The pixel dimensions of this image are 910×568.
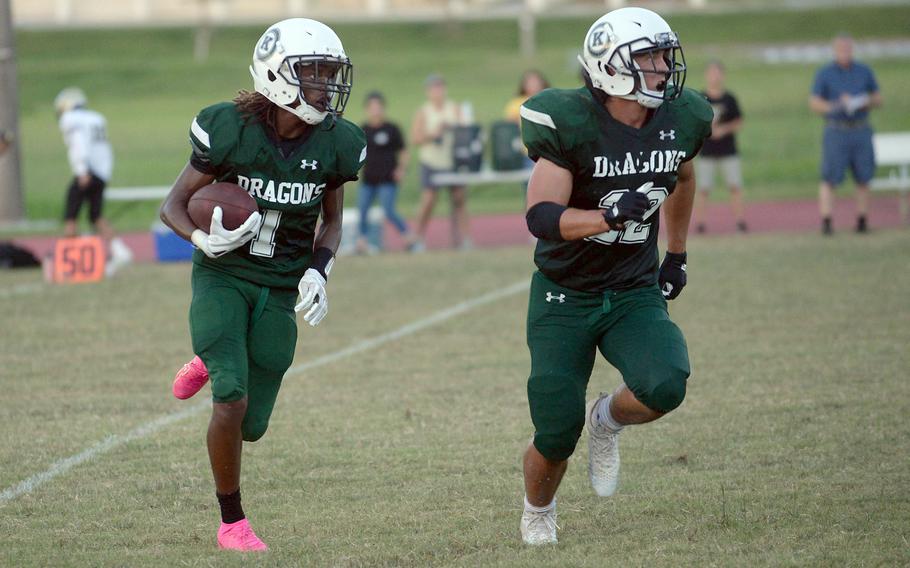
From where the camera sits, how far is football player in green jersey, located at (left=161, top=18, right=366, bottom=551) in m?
4.57

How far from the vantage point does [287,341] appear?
15.7 ft

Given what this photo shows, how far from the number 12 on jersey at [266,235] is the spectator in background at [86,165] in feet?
28.0

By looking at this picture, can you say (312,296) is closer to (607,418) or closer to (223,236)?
(223,236)

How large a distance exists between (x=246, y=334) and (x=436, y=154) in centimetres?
1021

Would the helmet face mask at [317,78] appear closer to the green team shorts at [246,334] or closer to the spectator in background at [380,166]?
the green team shorts at [246,334]

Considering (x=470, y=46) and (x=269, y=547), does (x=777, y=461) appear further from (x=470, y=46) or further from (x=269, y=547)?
(x=470, y=46)

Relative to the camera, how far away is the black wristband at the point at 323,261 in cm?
483

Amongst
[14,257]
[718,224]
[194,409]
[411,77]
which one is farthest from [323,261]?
[411,77]

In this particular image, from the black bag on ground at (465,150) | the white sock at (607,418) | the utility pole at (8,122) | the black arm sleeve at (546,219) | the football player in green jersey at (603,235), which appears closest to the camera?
the black arm sleeve at (546,219)

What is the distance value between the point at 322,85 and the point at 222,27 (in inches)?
1943

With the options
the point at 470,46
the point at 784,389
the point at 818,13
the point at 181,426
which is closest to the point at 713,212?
the point at 784,389

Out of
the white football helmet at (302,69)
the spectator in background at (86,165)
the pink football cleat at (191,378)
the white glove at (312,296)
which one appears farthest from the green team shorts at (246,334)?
the spectator in background at (86,165)

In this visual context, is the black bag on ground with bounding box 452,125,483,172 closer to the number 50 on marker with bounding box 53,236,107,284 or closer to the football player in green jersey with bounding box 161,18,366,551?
the number 50 on marker with bounding box 53,236,107,284

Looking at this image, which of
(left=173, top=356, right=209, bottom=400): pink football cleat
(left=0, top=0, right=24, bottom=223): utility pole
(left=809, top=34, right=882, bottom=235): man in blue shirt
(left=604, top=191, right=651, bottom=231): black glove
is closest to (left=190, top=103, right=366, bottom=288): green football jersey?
(left=173, top=356, right=209, bottom=400): pink football cleat
